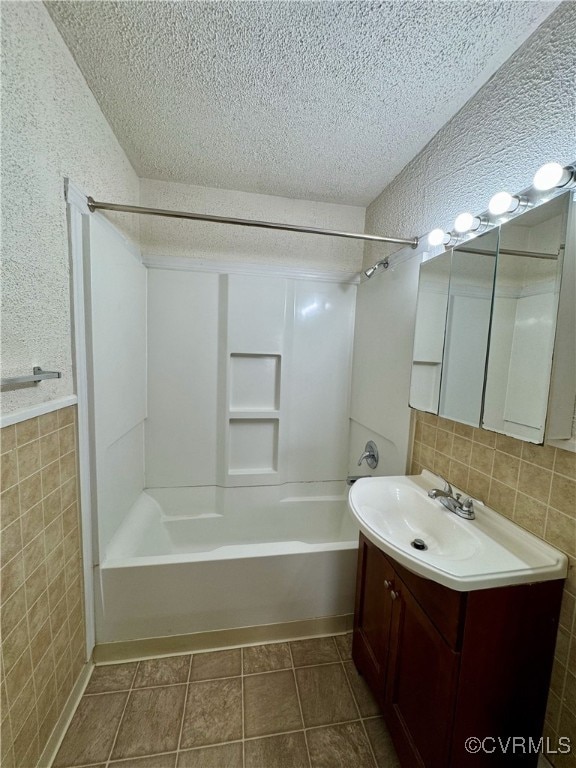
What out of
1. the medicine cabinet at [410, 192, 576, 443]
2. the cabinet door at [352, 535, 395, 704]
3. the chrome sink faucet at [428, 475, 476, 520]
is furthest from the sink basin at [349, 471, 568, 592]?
the medicine cabinet at [410, 192, 576, 443]

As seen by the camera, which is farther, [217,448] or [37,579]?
[217,448]

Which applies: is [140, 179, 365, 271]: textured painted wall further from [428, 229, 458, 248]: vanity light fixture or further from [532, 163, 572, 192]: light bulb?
[532, 163, 572, 192]: light bulb

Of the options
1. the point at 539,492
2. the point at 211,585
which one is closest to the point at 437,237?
the point at 539,492

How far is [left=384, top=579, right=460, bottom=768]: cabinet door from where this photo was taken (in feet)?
2.60

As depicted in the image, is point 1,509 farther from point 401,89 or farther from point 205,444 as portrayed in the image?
point 401,89

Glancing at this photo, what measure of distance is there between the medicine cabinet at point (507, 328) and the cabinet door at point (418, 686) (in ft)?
2.17

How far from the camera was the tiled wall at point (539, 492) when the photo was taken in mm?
806

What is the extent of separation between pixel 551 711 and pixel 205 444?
1.93m

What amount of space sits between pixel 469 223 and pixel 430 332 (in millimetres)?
459

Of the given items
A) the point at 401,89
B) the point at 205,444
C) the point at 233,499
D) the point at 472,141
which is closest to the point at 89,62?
the point at 401,89

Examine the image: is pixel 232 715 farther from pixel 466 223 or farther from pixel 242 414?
pixel 466 223

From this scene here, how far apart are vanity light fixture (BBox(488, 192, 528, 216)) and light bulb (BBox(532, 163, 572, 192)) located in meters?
0.11

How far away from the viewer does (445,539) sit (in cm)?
104

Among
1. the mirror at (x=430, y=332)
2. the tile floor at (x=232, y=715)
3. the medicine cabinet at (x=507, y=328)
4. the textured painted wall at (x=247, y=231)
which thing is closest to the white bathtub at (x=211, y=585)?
the tile floor at (x=232, y=715)
